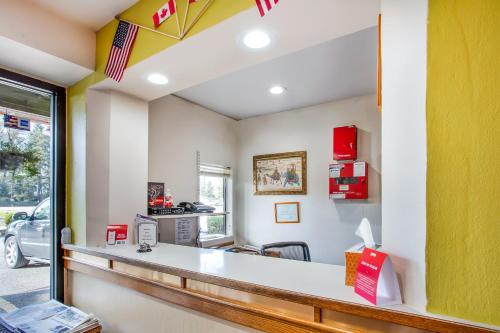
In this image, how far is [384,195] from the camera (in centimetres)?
102

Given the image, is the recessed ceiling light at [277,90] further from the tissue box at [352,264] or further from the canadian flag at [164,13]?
the tissue box at [352,264]

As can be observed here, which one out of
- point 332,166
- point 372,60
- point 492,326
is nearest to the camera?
point 492,326

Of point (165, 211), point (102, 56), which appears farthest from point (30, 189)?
point (102, 56)

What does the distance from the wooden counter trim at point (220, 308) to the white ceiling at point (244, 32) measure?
1.30 m

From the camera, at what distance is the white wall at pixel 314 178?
334 cm

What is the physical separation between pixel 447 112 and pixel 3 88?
281 cm

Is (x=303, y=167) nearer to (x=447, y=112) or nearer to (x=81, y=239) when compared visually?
(x=81, y=239)

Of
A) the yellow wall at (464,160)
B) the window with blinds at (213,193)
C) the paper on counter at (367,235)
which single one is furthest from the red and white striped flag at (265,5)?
the window with blinds at (213,193)

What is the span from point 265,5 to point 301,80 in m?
1.77

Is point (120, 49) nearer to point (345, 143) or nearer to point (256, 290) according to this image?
point (256, 290)

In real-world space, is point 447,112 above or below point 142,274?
above

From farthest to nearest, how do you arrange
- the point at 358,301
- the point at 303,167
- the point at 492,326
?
the point at 303,167, the point at 358,301, the point at 492,326

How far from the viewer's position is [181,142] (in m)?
3.41

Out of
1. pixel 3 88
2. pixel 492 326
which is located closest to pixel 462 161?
pixel 492 326
